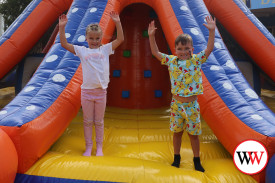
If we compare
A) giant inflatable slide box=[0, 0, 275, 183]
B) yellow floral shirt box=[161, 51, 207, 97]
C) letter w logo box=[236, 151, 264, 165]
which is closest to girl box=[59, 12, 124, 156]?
giant inflatable slide box=[0, 0, 275, 183]

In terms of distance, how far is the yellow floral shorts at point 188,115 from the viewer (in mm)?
1722

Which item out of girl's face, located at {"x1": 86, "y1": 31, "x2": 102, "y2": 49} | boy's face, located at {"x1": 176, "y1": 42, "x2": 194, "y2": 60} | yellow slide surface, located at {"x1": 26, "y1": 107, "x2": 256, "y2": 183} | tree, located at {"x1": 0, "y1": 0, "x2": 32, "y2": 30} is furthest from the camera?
tree, located at {"x1": 0, "y1": 0, "x2": 32, "y2": 30}

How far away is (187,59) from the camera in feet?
5.69

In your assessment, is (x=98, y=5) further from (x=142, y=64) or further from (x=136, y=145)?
(x=136, y=145)

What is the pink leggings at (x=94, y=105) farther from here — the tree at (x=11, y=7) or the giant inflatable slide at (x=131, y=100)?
the tree at (x=11, y=7)

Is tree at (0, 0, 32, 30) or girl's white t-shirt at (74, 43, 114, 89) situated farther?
tree at (0, 0, 32, 30)

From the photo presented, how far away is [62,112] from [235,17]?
238 cm

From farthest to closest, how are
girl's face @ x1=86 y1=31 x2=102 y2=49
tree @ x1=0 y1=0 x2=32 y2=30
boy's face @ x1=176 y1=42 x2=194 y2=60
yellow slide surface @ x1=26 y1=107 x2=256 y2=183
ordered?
1. tree @ x1=0 y1=0 x2=32 y2=30
2. girl's face @ x1=86 y1=31 x2=102 y2=49
3. boy's face @ x1=176 y1=42 x2=194 y2=60
4. yellow slide surface @ x1=26 y1=107 x2=256 y2=183

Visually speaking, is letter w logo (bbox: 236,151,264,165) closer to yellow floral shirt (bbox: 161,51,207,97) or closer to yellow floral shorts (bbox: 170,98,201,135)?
yellow floral shorts (bbox: 170,98,201,135)

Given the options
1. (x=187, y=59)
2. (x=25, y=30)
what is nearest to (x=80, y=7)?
(x=25, y=30)

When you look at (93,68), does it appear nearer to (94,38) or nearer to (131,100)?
(94,38)

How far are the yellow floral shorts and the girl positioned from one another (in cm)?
57

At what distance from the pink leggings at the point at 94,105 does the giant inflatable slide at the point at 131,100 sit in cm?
20

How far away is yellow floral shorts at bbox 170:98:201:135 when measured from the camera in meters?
1.72
